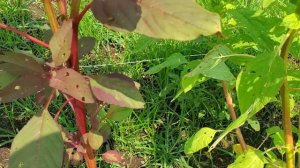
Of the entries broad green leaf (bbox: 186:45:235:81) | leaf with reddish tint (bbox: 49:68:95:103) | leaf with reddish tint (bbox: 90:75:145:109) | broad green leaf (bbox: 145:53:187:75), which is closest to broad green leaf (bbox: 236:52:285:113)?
broad green leaf (bbox: 186:45:235:81)

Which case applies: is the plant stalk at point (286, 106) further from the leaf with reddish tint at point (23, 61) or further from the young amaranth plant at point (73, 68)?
the leaf with reddish tint at point (23, 61)

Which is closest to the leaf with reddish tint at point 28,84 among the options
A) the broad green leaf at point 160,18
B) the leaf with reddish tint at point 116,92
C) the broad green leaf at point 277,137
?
the leaf with reddish tint at point 116,92

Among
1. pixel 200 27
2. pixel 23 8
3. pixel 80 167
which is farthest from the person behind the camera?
pixel 23 8

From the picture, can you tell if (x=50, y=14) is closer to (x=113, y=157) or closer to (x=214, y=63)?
(x=214, y=63)

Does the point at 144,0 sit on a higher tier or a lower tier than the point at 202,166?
higher

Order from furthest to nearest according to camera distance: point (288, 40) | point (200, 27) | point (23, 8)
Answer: point (23, 8)
point (288, 40)
point (200, 27)

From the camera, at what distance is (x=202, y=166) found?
207cm

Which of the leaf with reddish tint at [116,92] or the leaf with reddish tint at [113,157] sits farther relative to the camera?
the leaf with reddish tint at [113,157]

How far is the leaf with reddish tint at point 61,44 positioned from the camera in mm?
1021

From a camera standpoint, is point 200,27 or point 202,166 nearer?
point 200,27

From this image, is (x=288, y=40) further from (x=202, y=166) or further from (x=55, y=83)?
(x=202, y=166)

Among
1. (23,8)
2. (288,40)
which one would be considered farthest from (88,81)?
(23,8)

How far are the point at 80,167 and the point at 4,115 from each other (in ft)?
1.49

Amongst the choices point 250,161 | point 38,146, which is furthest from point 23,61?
point 250,161
